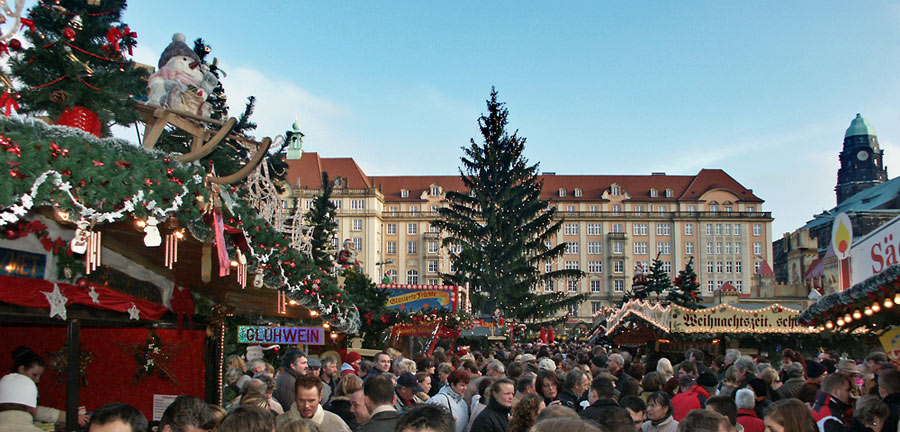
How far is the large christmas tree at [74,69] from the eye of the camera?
6516 millimetres

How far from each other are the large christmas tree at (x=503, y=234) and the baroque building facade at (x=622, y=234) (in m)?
48.4

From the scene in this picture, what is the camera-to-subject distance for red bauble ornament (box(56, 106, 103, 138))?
6469 millimetres

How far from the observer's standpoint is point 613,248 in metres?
96.7

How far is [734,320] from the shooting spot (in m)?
25.9

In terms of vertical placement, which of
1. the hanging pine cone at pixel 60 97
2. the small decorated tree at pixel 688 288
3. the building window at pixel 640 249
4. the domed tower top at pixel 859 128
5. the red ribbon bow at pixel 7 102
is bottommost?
the small decorated tree at pixel 688 288

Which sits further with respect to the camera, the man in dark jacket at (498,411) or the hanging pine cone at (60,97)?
the hanging pine cone at (60,97)

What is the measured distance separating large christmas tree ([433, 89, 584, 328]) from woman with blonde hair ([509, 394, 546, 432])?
3662 cm

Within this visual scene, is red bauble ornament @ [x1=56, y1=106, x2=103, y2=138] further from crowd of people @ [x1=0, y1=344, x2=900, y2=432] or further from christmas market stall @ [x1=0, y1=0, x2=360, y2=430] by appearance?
crowd of people @ [x1=0, y1=344, x2=900, y2=432]

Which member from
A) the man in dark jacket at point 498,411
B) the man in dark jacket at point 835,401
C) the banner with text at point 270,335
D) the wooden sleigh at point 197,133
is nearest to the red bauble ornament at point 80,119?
the wooden sleigh at point 197,133

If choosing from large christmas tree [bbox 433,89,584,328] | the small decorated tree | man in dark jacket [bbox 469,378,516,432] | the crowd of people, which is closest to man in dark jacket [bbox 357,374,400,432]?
the crowd of people

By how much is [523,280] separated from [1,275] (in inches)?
1497

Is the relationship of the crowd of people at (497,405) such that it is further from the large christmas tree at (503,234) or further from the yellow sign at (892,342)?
the large christmas tree at (503,234)

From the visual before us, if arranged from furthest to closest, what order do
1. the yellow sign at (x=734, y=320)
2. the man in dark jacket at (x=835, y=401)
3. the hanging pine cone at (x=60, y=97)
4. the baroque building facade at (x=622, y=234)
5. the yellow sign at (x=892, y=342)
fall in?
the baroque building facade at (x=622, y=234) → the yellow sign at (x=734, y=320) → the yellow sign at (x=892, y=342) → the man in dark jacket at (x=835, y=401) → the hanging pine cone at (x=60, y=97)

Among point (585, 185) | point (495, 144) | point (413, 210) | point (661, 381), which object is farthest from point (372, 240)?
point (661, 381)
